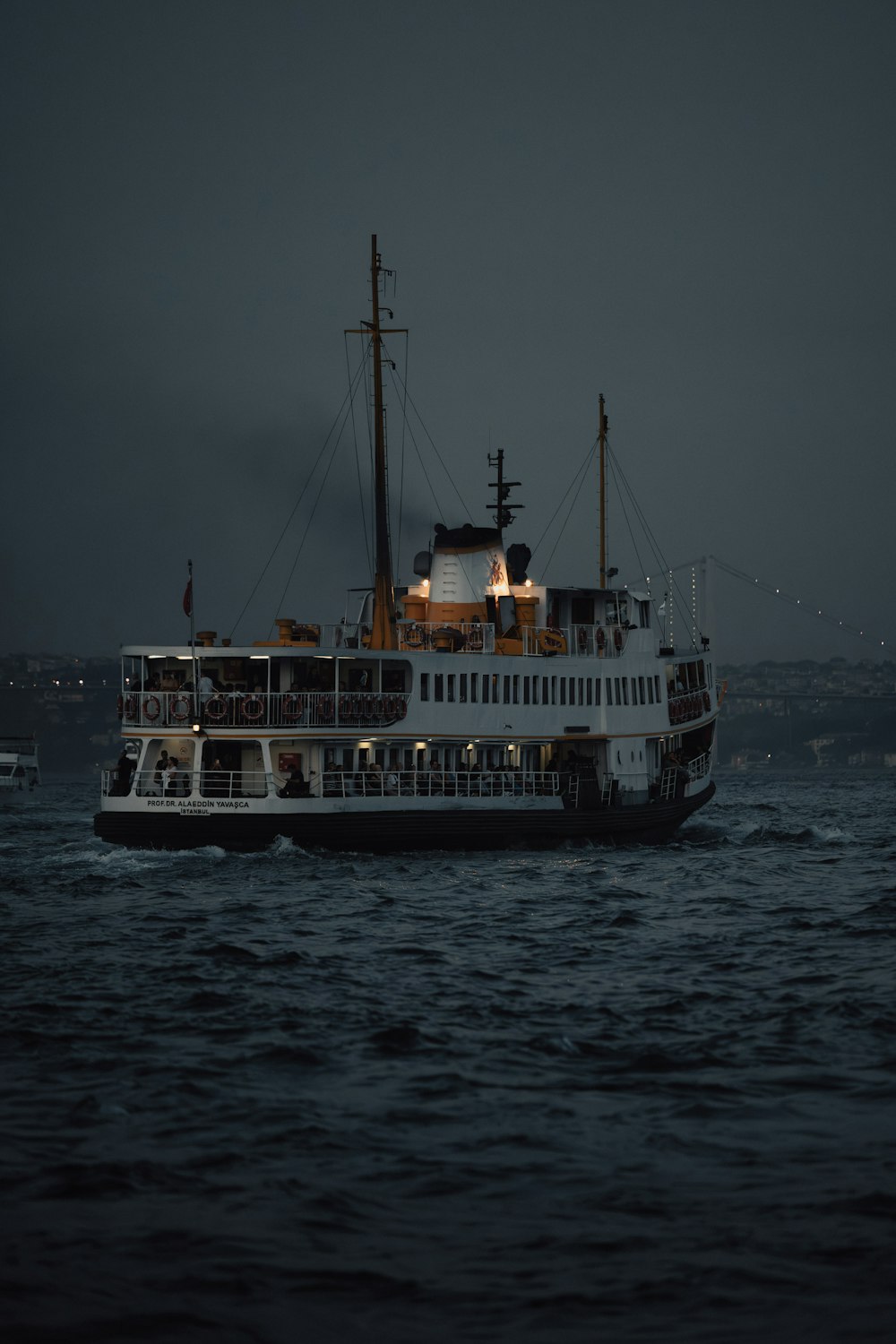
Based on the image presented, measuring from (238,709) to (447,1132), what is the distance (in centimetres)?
2453

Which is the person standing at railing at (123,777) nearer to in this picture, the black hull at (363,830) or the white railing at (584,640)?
the black hull at (363,830)

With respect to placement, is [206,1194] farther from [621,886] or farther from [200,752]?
[200,752]

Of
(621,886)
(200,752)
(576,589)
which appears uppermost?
(576,589)

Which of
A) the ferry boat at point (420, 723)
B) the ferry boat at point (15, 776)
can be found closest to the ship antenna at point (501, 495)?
the ferry boat at point (420, 723)

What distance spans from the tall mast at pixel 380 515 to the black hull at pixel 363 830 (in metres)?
6.58

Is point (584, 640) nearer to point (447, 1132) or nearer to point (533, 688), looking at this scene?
point (533, 688)

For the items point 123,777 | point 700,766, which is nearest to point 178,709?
point 123,777

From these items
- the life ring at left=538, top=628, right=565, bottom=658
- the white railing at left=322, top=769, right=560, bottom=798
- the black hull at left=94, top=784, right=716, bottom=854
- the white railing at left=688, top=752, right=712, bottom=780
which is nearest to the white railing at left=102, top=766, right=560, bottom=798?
the white railing at left=322, top=769, right=560, bottom=798

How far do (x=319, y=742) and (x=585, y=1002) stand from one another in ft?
65.9

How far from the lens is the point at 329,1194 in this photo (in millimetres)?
10312

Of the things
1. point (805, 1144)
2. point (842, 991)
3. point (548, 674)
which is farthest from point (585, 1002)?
point (548, 674)

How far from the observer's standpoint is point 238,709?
35500 millimetres

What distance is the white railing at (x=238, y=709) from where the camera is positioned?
35.2 metres

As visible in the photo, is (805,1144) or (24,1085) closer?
(805,1144)
